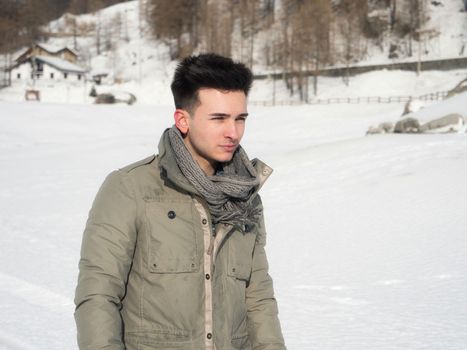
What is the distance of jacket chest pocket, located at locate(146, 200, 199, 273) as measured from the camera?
212cm

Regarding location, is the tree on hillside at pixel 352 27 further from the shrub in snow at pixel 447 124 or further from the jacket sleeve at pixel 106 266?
the jacket sleeve at pixel 106 266

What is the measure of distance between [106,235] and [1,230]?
8753 millimetres

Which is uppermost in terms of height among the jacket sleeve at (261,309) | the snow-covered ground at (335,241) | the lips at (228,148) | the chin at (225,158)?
the lips at (228,148)

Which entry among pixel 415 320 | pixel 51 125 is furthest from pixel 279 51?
pixel 415 320

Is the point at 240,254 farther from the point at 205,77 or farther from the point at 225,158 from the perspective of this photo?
the point at 205,77

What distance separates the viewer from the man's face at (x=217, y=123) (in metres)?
2.21

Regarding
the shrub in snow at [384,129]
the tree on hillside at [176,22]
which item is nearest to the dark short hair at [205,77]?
the shrub in snow at [384,129]

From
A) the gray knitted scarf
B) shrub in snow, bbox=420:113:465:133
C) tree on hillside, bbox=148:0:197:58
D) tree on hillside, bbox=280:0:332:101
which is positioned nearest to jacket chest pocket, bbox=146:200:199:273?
the gray knitted scarf

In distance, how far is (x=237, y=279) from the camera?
2285 millimetres

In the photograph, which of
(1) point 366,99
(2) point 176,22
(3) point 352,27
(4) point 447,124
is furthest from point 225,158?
(2) point 176,22

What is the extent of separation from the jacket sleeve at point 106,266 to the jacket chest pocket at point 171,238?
74mm

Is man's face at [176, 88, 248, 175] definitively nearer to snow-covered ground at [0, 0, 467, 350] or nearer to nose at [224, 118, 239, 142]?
nose at [224, 118, 239, 142]

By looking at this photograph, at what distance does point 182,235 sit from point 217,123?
1.48 ft

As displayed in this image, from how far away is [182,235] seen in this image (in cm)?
216
